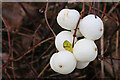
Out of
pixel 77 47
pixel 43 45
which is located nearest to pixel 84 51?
pixel 77 47

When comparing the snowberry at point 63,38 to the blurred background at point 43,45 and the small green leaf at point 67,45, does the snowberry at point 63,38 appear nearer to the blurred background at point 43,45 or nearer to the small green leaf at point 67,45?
the small green leaf at point 67,45

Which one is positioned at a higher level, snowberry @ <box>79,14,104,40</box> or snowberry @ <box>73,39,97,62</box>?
snowberry @ <box>79,14,104,40</box>

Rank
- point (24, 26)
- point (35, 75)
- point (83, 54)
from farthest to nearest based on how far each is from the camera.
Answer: point (24, 26)
point (35, 75)
point (83, 54)

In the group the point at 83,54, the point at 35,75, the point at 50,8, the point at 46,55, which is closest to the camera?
the point at 83,54

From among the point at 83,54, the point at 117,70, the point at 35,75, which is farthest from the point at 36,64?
the point at 83,54

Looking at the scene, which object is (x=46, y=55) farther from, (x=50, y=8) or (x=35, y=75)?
(x=50, y=8)

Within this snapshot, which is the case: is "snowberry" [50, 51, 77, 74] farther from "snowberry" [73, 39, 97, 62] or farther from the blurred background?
the blurred background

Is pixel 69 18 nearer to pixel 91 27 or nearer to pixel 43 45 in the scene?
pixel 91 27

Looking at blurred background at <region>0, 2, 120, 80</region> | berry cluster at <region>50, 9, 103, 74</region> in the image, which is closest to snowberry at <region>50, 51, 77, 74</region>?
berry cluster at <region>50, 9, 103, 74</region>
